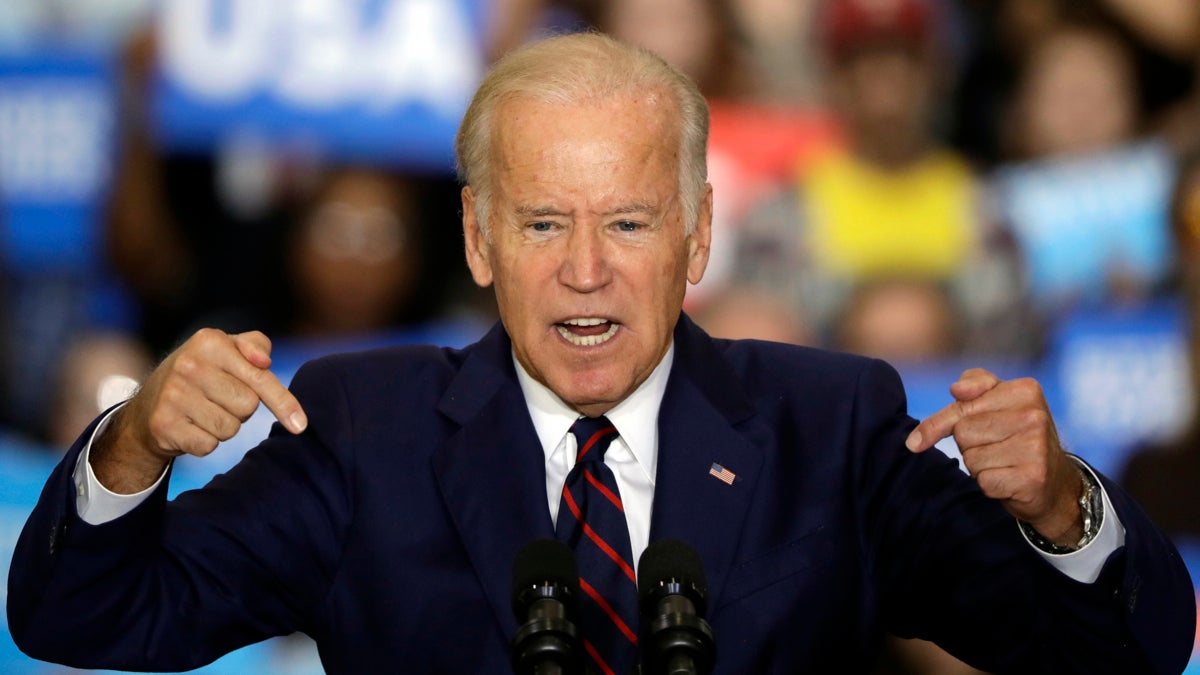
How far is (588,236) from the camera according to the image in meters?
2.14

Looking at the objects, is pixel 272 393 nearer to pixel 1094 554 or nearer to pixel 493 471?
pixel 493 471

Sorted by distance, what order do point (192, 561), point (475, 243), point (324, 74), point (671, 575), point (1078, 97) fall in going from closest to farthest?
point (671, 575) < point (192, 561) < point (475, 243) < point (1078, 97) < point (324, 74)

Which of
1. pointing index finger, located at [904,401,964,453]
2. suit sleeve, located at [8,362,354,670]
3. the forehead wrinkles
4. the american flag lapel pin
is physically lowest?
suit sleeve, located at [8,362,354,670]

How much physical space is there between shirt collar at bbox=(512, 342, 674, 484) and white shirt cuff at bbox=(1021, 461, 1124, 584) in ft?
2.07

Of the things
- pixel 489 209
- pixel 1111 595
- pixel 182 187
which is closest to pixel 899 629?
pixel 1111 595

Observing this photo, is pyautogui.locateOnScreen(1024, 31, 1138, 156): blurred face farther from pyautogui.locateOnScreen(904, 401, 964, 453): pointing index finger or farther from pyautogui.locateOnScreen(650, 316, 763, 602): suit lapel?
pyautogui.locateOnScreen(904, 401, 964, 453): pointing index finger

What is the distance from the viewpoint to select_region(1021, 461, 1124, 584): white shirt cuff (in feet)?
6.47

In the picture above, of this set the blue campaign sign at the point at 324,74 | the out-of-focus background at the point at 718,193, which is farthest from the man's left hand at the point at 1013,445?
the blue campaign sign at the point at 324,74

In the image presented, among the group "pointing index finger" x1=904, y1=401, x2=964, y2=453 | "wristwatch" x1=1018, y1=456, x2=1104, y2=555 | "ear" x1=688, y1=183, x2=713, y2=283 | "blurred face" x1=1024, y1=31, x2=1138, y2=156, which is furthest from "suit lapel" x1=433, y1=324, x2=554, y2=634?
"blurred face" x1=1024, y1=31, x2=1138, y2=156

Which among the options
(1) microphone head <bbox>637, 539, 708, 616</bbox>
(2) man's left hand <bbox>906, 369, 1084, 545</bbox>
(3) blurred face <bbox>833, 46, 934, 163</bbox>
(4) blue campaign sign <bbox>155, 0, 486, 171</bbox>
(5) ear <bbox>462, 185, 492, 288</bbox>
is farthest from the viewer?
(4) blue campaign sign <bbox>155, 0, 486, 171</bbox>

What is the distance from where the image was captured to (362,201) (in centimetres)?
505

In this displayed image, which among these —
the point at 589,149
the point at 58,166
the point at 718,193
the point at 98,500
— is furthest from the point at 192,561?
the point at 58,166

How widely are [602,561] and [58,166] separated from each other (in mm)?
3637

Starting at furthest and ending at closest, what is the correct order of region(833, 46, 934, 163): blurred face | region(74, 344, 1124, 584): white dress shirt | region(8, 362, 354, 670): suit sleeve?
region(833, 46, 934, 163): blurred face < region(74, 344, 1124, 584): white dress shirt < region(8, 362, 354, 670): suit sleeve
